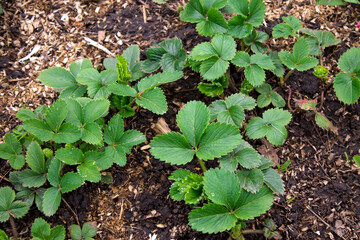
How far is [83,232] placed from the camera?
181 cm

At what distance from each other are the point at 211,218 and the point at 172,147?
0.41 m

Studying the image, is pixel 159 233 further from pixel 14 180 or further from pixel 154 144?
pixel 14 180

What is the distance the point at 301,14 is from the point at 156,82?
4.62 feet

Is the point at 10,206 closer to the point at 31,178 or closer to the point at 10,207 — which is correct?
the point at 10,207

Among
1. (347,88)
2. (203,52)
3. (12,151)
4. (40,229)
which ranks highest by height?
(203,52)

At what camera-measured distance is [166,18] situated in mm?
2527

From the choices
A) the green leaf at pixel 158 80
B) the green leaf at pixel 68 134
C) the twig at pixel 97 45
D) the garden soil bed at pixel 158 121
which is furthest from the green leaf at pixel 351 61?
the green leaf at pixel 68 134

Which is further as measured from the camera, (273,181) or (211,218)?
(273,181)

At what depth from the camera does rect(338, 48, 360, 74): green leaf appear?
2119mm

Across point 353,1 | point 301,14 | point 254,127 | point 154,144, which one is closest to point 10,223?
point 154,144

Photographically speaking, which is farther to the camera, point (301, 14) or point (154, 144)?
point (301, 14)

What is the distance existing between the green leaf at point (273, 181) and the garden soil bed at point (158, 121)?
18 cm

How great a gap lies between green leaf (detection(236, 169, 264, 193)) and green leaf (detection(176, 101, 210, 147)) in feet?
1.12

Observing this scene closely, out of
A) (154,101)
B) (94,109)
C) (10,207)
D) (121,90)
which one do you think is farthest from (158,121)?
Answer: (10,207)
